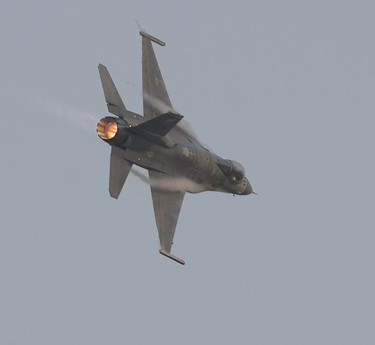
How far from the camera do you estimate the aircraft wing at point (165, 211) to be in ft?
180

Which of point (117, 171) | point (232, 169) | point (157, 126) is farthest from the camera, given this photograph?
point (232, 169)

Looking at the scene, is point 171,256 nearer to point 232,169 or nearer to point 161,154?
point 161,154

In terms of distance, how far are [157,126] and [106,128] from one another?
7.22 ft

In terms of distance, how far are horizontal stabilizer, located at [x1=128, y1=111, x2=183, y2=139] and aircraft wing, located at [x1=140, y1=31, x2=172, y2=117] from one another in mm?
3262

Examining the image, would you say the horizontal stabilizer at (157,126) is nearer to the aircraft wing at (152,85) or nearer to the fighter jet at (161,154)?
the fighter jet at (161,154)

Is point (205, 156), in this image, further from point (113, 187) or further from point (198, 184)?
point (113, 187)

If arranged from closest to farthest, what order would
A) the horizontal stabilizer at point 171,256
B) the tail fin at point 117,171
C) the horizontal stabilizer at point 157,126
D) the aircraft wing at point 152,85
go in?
1. the horizontal stabilizer at point 157,126
2. the tail fin at point 117,171
3. the horizontal stabilizer at point 171,256
4. the aircraft wing at point 152,85

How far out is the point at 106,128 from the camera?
52.5 m

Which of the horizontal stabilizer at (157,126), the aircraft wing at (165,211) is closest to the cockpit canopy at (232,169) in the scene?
the aircraft wing at (165,211)

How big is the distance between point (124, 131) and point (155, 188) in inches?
162

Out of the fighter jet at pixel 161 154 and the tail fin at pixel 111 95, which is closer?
the fighter jet at pixel 161 154

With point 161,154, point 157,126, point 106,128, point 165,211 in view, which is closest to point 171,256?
point 165,211

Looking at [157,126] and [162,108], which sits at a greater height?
[162,108]

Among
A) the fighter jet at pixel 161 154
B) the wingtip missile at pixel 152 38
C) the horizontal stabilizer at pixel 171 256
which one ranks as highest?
the wingtip missile at pixel 152 38
